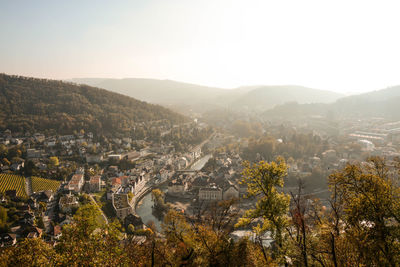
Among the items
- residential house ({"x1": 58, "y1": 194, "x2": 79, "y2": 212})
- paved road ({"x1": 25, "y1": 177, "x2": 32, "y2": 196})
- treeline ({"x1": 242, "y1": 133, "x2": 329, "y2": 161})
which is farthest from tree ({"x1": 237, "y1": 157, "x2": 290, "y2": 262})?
treeline ({"x1": 242, "y1": 133, "x2": 329, "y2": 161})

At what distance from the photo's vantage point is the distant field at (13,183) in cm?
1657

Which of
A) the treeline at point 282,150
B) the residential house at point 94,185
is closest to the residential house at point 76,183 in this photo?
the residential house at point 94,185

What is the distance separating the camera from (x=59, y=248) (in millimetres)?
5195

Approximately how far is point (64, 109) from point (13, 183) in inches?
938

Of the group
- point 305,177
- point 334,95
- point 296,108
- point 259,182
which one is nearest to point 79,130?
point 305,177

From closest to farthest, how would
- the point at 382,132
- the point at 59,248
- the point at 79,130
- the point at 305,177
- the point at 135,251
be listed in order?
the point at 59,248, the point at 135,251, the point at 305,177, the point at 79,130, the point at 382,132

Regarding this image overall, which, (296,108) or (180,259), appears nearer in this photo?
(180,259)

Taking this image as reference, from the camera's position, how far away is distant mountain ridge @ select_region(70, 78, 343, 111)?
3954 inches

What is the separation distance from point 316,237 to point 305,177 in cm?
2009

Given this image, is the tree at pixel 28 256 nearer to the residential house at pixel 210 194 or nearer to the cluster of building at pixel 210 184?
the cluster of building at pixel 210 184

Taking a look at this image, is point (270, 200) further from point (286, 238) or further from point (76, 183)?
point (76, 183)

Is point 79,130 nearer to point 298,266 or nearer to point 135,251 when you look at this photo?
point 135,251

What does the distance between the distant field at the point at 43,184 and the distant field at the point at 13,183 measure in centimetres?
72

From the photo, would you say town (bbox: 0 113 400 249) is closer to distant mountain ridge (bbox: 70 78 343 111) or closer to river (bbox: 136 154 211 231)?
river (bbox: 136 154 211 231)
